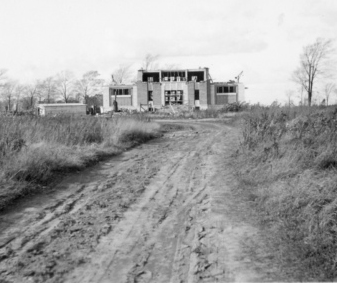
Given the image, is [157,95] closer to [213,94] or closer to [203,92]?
[203,92]

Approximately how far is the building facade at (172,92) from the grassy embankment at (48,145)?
5107 cm

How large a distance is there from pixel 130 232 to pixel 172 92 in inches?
2525

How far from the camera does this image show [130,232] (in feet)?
16.5

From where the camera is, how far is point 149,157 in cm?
Result: 1154

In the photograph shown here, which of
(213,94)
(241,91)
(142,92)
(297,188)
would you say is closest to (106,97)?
(142,92)

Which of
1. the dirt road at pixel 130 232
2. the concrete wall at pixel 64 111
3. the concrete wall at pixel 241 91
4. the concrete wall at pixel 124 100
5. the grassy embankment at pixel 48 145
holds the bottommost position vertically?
the dirt road at pixel 130 232

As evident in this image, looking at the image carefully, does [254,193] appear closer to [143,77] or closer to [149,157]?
[149,157]

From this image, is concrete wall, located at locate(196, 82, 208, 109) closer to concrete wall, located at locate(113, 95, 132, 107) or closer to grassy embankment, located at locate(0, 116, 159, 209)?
concrete wall, located at locate(113, 95, 132, 107)

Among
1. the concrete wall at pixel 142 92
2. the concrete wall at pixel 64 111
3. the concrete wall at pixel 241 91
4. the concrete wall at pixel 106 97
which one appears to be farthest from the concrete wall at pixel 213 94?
the concrete wall at pixel 64 111

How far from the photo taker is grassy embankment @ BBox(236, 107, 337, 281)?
416 centimetres

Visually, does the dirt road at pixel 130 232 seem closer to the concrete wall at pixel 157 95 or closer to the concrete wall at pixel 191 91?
the concrete wall at pixel 191 91

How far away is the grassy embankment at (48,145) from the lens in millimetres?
7160

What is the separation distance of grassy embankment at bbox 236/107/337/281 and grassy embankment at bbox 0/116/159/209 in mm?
4233

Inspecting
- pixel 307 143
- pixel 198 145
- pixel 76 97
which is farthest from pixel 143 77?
pixel 307 143
